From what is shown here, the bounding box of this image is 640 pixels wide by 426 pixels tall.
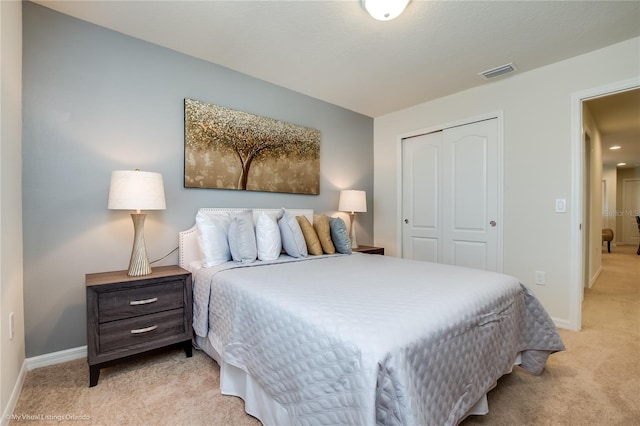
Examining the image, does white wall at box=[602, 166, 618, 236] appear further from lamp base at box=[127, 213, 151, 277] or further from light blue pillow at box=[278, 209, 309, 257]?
lamp base at box=[127, 213, 151, 277]

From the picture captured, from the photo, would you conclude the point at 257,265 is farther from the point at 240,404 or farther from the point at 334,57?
the point at 334,57

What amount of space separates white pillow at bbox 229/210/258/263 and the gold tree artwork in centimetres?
59

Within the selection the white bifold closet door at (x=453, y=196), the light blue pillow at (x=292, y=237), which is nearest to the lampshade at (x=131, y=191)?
the light blue pillow at (x=292, y=237)

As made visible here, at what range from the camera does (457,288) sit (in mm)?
1526

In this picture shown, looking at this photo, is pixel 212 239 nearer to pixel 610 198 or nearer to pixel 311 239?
pixel 311 239

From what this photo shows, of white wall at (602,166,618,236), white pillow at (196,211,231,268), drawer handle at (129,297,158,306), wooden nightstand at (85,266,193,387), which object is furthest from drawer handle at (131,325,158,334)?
white wall at (602,166,618,236)

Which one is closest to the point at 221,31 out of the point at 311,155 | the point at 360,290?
the point at 311,155

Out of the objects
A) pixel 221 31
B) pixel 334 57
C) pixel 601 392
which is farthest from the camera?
pixel 334 57

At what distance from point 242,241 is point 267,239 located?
0.22m

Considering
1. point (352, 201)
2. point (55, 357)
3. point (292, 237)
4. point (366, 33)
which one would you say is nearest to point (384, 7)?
point (366, 33)

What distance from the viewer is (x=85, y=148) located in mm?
2131

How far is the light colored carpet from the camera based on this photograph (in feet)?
4.84

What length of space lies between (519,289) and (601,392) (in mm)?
705

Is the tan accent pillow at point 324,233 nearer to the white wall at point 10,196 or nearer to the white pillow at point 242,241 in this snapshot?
the white pillow at point 242,241
